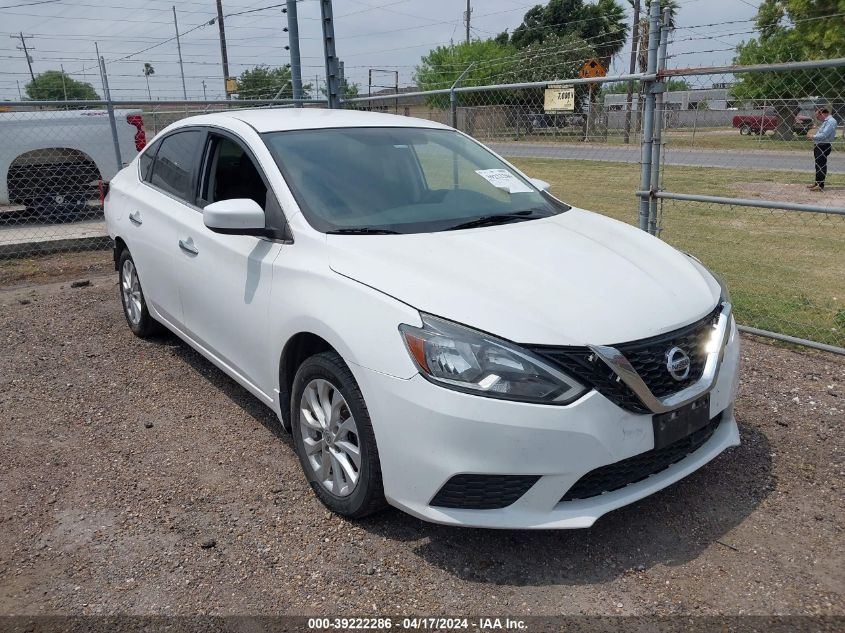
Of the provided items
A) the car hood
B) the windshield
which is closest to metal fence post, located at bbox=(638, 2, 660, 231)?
the windshield

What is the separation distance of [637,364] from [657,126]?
3.39 m

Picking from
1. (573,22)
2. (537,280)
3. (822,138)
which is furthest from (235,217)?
(573,22)

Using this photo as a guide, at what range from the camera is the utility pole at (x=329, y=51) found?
8.64 metres

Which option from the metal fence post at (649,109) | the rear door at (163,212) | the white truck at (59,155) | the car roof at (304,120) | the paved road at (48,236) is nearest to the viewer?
the car roof at (304,120)

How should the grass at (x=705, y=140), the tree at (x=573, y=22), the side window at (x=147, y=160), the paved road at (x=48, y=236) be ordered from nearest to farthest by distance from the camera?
the side window at (x=147, y=160) < the grass at (x=705, y=140) < the paved road at (x=48, y=236) < the tree at (x=573, y=22)

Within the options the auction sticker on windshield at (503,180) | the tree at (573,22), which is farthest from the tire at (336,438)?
the tree at (573,22)

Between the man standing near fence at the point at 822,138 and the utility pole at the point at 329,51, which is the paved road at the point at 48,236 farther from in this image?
the man standing near fence at the point at 822,138

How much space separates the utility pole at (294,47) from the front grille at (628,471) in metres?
7.72

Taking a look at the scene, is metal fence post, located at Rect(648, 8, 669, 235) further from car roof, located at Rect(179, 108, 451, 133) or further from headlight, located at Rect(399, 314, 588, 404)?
headlight, located at Rect(399, 314, 588, 404)

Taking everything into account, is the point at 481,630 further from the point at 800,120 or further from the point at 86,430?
the point at 800,120

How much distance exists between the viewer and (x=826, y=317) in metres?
5.81

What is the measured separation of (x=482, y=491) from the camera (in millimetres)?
2566

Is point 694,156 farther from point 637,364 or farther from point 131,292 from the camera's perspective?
point 637,364

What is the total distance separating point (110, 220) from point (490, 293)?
12.6 ft
